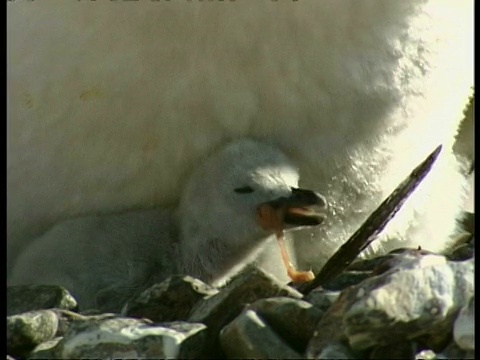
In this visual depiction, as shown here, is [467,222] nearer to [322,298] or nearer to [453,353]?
[322,298]

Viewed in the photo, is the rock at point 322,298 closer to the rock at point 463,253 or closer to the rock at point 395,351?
the rock at point 395,351

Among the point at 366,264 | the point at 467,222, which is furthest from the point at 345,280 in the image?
the point at 467,222

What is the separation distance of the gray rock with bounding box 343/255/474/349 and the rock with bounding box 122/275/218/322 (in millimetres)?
315

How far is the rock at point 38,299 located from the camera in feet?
5.35

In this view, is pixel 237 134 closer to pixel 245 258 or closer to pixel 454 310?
pixel 245 258

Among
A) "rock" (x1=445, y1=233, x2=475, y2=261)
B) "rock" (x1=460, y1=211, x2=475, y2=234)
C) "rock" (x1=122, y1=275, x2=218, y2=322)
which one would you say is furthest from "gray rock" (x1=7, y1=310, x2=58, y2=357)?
"rock" (x1=460, y1=211, x2=475, y2=234)

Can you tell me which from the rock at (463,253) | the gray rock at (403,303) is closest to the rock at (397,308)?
the gray rock at (403,303)

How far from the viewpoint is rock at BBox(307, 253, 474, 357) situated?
4.06 ft

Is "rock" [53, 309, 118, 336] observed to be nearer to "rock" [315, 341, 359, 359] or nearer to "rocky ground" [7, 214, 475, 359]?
"rocky ground" [7, 214, 475, 359]

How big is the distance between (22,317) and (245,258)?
427 millimetres

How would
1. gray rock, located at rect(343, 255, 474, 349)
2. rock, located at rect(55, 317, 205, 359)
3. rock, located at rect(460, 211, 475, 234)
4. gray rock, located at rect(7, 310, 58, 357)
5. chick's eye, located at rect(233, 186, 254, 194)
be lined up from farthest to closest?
rock, located at rect(460, 211, 475, 234) < chick's eye, located at rect(233, 186, 254, 194) < gray rock, located at rect(7, 310, 58, 357) < rock, located at rect(55, 317, 205, 359) < gray rock, located at rect(343, 255, 474, 349)

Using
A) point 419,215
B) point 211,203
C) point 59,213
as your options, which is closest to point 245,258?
point 211,203

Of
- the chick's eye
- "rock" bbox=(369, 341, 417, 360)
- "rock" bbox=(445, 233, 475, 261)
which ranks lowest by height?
"rock" bbox=(445, 233, 475, 261)

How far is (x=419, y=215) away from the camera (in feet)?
6.97
